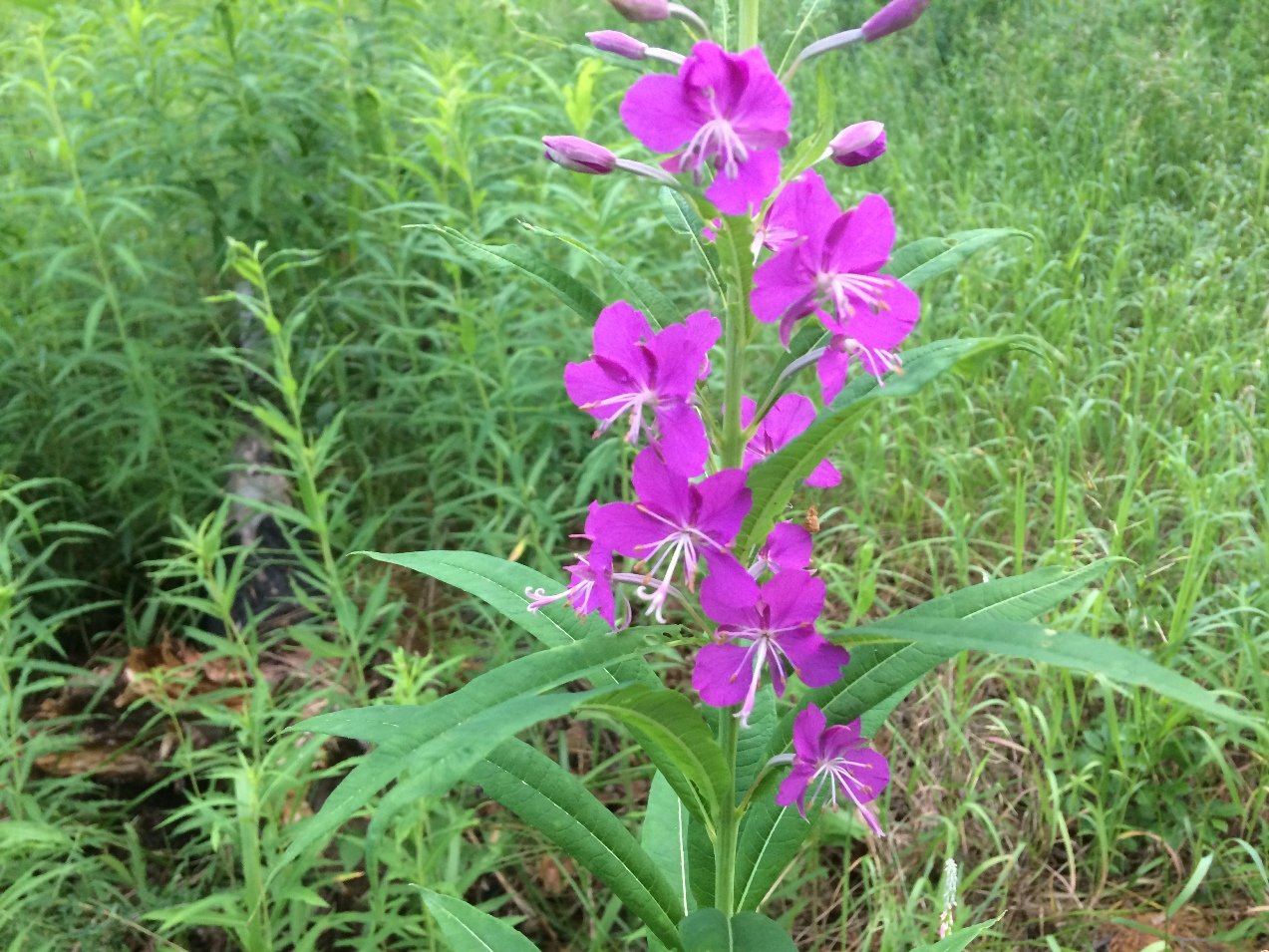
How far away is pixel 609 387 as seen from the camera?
1078mm

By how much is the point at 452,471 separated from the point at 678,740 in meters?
2.35

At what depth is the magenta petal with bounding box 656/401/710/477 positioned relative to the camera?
40.7 inches

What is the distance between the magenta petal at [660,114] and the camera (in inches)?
38.4

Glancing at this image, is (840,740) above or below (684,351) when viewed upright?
below

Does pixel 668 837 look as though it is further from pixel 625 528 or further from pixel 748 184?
pixel 748 184

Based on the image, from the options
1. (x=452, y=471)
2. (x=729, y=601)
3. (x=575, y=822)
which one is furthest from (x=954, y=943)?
(x=452, y=471)

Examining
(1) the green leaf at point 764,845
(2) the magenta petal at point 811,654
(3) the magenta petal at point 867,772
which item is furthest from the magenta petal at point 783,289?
(1) the green leaf at point 764,845

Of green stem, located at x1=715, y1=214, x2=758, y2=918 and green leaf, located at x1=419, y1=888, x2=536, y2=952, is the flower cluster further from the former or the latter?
green leaf, located at x1=419, y1=888, x2=536, y2=952

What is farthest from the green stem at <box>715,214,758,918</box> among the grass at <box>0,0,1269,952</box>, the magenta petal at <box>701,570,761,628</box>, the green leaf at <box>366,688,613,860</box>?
the grass at <box>0,0,1269,952</box>

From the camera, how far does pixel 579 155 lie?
44.0 inches

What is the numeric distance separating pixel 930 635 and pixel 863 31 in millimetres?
658

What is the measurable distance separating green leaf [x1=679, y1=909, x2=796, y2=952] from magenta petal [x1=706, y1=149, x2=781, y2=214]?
2.76 ft

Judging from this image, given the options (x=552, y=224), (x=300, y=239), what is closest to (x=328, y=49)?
(x=300, y=239)

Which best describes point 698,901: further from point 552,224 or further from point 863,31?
point 552,224
